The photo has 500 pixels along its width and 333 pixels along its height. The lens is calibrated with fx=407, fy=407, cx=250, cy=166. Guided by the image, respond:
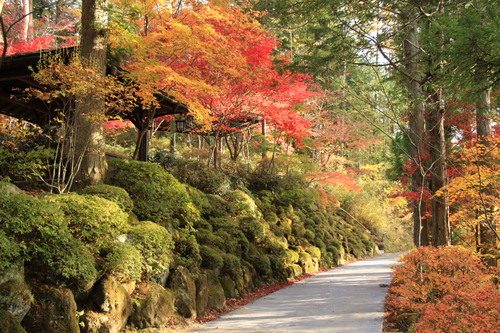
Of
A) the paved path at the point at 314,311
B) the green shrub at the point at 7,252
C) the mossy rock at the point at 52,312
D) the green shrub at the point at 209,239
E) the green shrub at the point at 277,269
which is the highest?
the green shrub at the point at 7,252

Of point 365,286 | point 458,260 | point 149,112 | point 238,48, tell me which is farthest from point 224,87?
point 458,260

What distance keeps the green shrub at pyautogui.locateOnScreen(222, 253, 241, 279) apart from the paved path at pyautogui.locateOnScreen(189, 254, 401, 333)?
0.77m

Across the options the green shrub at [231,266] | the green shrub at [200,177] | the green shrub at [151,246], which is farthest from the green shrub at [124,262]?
the green shrub at [200,177]

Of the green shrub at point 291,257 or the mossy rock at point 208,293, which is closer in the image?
the mossy rock at point 208,293

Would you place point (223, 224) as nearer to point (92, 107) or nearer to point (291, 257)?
point (291, 257)

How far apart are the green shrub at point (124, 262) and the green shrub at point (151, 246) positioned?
0.30 meters

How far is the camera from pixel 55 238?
477 centimetres

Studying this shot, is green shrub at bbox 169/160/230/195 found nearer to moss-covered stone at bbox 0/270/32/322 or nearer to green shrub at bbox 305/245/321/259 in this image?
green shrub at bbox 305/245/321/259

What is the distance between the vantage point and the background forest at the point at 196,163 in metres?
4.78

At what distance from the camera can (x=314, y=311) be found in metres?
7.66

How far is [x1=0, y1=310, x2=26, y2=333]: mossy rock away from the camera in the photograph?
3.87 meters

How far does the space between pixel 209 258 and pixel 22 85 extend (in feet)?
21.0

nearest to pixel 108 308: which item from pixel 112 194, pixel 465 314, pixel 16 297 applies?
pixel 16 297

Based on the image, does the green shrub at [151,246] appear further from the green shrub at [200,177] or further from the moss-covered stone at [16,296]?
the green shrub at [200,177]
